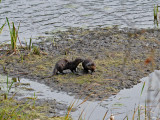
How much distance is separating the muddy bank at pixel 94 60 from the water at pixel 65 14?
0.60 meters

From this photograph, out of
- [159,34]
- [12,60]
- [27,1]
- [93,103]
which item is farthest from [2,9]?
[93,103]

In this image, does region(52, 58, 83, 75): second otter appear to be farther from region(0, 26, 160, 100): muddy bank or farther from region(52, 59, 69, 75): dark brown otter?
region(0, 26, 160, 100): muddy bank

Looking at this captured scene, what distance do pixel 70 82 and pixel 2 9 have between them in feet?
23.1

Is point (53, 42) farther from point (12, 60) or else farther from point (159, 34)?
point (159, 34)

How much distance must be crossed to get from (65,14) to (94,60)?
15.3ft

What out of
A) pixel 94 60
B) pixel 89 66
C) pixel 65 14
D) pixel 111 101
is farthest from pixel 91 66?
pixel 65 14

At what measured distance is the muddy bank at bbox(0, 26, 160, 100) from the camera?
6.59 meters

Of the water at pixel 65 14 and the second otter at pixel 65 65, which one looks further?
the water at pixel 65 14

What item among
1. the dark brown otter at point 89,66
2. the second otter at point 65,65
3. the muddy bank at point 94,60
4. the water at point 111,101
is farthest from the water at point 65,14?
the water at point 111,101

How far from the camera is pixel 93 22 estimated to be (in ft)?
37.8

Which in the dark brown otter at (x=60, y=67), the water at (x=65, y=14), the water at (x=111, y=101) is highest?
the water at (x=65, y=14)

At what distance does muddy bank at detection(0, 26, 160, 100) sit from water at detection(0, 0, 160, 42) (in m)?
0.60

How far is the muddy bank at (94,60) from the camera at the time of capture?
260 inches

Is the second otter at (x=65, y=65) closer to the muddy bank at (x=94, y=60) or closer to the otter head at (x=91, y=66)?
the muddy bank at (x=94, y=60)
